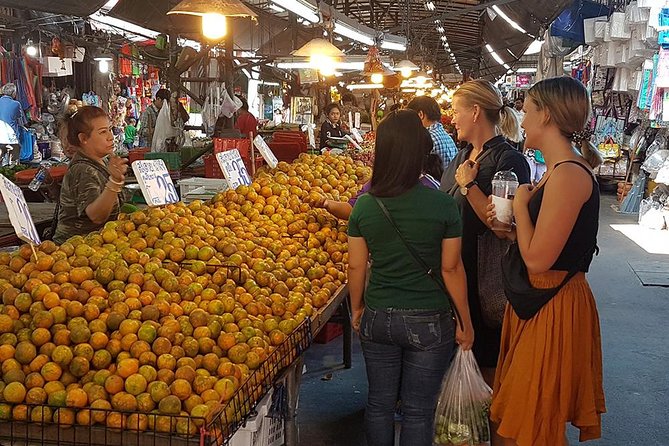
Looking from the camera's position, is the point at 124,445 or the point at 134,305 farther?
the point at 134,305

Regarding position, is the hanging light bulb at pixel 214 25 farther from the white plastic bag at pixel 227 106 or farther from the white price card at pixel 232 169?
the white plastic bag at pixel 227 106

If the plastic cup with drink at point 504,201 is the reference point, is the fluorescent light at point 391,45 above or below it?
above

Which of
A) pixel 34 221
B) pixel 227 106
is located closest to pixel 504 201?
pixel 34 221

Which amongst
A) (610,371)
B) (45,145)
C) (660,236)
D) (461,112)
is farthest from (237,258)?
(45,145)

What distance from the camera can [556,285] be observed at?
9.11ft

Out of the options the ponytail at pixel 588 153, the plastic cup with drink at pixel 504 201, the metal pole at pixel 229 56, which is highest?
the metal pole at pixel 229 56

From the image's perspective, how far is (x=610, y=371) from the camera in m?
5.31

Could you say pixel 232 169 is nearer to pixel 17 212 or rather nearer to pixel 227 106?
pixel 17 212

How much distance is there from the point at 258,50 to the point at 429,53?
12893mm

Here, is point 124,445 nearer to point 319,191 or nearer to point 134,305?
point 134,305

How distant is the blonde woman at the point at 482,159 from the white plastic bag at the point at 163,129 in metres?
6.72

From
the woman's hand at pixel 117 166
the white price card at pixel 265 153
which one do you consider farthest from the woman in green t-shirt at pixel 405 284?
the white price card at pixel 265 153

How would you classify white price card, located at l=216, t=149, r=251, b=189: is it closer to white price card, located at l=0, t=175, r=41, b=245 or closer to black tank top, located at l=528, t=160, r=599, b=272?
white price card, located at l=0, t=175, r=41, b=245

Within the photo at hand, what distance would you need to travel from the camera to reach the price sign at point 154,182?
4223 millimetres
